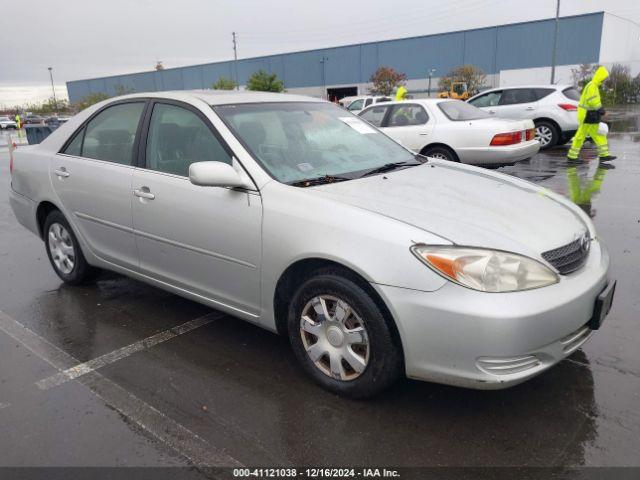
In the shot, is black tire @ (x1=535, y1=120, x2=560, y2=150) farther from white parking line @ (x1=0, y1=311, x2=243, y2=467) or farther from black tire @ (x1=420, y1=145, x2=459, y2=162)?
white parking line @ (x1=0, y1=311, x2=243, y2=467)

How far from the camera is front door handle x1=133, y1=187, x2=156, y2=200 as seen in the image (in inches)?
144

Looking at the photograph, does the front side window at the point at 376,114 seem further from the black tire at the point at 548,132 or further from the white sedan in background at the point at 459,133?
the black tire at the point at 548,132

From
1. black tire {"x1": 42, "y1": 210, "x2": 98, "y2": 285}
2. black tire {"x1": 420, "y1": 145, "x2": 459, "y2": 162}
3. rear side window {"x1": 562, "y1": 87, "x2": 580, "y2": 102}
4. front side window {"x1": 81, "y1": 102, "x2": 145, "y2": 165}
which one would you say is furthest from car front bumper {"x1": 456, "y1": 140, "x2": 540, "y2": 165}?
black tire {"x1": 42, "y1": 210, "x2": 98, "y2": 285}

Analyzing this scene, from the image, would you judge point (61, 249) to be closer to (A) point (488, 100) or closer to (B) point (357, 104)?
(A) point (488, 100)

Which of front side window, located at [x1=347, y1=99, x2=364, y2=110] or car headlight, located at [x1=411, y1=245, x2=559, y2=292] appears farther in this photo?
front side window, located at [x1=347, y1=99, x2=364, y2=110]

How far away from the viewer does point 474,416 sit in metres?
2.76

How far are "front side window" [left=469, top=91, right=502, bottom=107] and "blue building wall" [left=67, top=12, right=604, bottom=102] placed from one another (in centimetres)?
4163

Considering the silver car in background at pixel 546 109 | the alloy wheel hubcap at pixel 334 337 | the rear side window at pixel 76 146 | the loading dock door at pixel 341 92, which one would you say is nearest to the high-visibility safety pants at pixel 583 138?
the silver car in background at pixel 546 109

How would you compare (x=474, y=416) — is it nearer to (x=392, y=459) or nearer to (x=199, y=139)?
(x=392, y=459)

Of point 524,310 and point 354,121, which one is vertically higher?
point 354,121

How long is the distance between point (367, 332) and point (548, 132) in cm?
1233

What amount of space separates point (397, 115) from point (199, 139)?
6759 mm

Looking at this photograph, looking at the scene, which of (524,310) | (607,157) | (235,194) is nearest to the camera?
(524,310)

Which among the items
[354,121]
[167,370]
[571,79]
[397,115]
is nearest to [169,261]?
→ [167,370]
